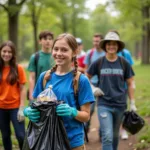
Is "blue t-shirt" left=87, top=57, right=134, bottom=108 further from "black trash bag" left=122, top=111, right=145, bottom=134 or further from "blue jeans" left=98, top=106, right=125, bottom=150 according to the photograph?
"black trash bag" left=122, top=111, right=145, bottom=134

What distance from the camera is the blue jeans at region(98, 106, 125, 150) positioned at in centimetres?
433

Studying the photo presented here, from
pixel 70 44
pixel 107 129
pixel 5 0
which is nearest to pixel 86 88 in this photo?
pixel 70 44

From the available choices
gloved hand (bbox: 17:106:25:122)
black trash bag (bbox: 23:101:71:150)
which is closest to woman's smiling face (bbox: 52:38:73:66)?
black trash bag (bbox: 23:101:71:150)

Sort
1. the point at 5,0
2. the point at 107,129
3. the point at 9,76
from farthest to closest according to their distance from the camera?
the point at 5,0, the point at 9,76, the point at 107,129

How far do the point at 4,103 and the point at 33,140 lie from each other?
2.20m

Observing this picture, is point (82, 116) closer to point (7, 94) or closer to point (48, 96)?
point (48, 96)

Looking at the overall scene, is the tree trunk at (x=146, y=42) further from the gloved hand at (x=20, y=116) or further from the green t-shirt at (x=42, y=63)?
the gloved hand at (x=20, y=116)

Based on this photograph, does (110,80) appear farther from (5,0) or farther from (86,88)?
(5,0)

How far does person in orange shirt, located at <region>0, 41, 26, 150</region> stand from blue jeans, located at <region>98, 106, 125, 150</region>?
120 centimetres

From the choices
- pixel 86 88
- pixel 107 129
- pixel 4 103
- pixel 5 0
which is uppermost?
pixel 5 0

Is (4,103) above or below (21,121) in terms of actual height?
above

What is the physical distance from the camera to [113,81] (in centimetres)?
461

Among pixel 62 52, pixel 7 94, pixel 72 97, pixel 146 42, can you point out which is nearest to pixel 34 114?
pixel 72 97

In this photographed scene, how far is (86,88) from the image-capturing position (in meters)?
2.85
